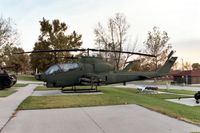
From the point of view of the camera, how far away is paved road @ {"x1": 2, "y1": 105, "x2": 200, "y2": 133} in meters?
8.11

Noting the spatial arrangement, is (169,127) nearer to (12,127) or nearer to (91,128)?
(91,128)

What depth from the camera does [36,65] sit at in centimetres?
5691

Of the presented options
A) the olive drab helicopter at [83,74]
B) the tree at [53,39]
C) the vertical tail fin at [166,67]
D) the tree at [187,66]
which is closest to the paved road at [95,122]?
the olive drab helicopter at [83,74]

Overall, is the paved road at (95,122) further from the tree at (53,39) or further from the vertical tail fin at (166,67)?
the tree at (53,39)

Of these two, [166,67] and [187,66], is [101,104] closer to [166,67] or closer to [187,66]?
[166,67]

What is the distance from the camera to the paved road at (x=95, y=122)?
8.11 m

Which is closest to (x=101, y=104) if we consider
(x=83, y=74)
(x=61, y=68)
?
(x=61, y=68)

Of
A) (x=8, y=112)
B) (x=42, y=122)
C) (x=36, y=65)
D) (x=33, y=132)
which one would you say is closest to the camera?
(x=33, y=132)

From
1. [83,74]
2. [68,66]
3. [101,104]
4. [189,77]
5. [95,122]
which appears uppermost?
[68,66]

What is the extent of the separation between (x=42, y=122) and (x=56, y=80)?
36.0 ft

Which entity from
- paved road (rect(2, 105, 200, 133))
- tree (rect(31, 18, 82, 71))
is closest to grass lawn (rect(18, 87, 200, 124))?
paved road (rect(2, 105, 200, 133))

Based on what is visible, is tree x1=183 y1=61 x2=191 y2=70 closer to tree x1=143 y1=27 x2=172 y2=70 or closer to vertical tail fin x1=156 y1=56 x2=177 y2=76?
tree x1=143 y1=27 x2=172 y2=70

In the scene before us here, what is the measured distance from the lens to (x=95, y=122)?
914cm

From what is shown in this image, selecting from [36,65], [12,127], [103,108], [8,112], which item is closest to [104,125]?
[12,127]
